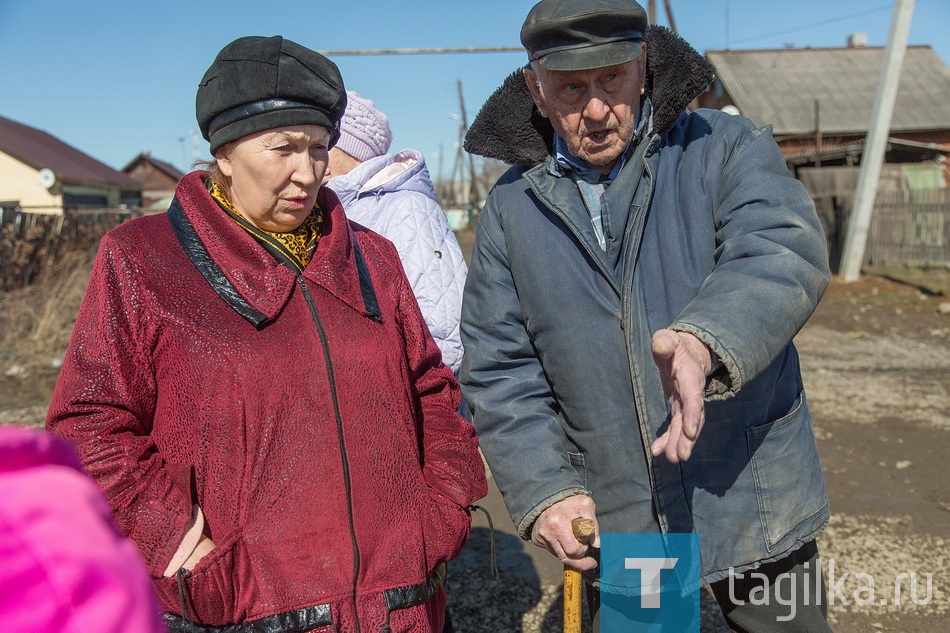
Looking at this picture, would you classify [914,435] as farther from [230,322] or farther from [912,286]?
[912,286]

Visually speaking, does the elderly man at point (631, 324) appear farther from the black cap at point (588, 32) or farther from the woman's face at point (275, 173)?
the woman's face at point (275, 173)

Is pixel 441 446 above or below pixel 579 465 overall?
above

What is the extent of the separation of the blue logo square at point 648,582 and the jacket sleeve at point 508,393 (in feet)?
0.73

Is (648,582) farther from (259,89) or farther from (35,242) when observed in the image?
(35,242)

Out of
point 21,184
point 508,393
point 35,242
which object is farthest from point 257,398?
point 21,184

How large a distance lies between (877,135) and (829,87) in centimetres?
1856

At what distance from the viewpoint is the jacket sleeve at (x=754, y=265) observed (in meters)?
1.57

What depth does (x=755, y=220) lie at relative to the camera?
1786mm

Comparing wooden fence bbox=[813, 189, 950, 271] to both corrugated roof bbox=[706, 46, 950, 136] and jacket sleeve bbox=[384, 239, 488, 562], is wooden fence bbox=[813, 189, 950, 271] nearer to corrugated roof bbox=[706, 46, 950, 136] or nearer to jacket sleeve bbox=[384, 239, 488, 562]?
corrugated roof bbox=[706, 46, 950, 136]

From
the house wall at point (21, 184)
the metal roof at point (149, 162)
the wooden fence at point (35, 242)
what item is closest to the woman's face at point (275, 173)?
the wooden fence at point (35, 242)

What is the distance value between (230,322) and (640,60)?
1210 millimetres

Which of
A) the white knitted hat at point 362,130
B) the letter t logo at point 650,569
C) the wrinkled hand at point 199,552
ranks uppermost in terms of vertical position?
the white knitted hat at point 362,130

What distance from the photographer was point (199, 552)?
166 centimetres

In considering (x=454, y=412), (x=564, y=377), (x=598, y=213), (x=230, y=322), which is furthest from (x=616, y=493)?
(x=230, y=322)
